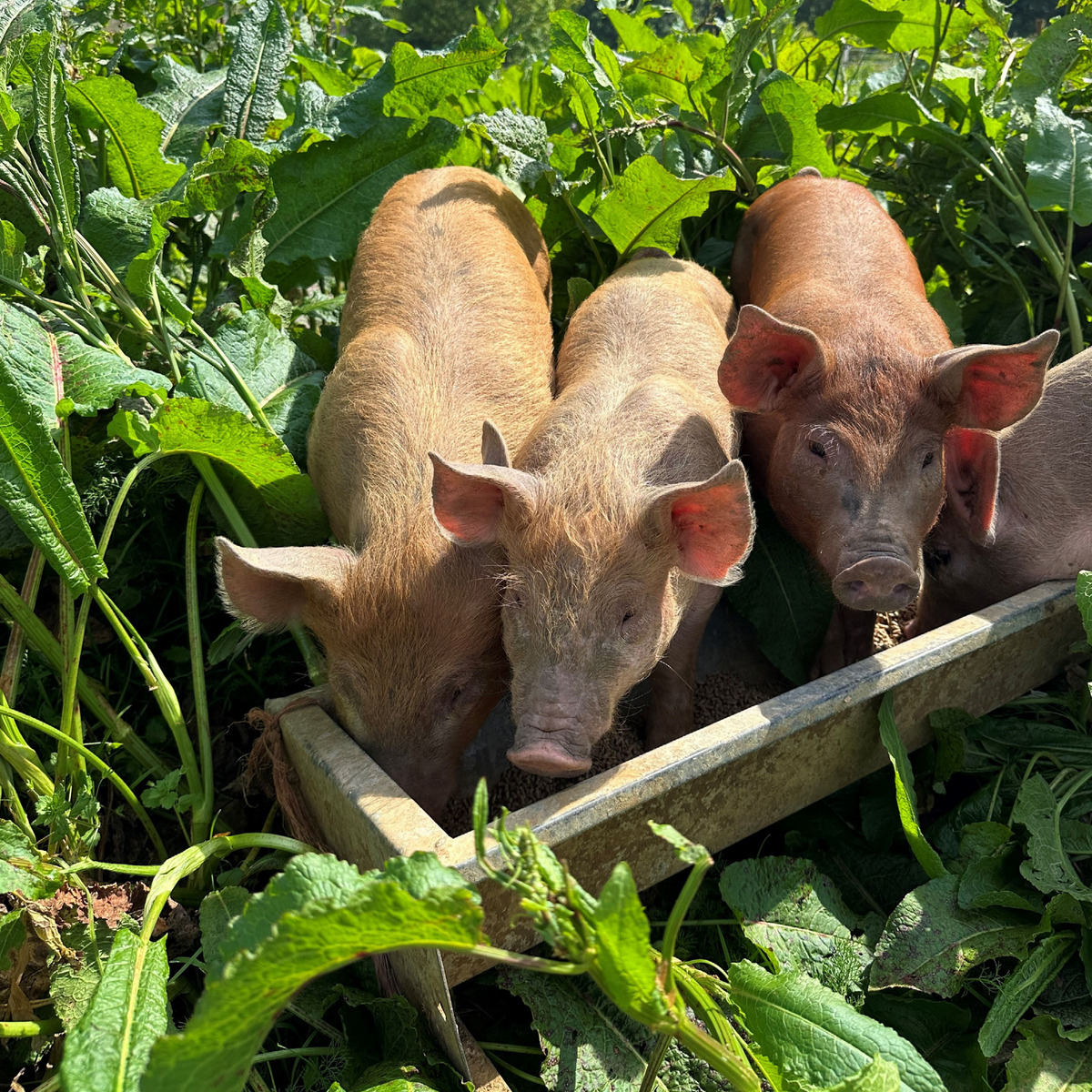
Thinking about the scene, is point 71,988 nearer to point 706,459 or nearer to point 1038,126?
point 706,459

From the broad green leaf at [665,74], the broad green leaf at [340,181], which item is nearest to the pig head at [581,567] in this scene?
the broad green leaf at [340,181]

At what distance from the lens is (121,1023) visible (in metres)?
1.72

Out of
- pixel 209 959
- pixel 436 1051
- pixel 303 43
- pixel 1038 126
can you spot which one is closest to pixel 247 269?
pixel 303 43

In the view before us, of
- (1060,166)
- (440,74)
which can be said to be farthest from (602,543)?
(1060,166)

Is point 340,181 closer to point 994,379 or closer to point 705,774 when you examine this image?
point 994,379

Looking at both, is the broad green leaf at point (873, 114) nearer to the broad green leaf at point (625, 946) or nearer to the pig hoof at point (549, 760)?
the pig hoof at point (549, 760)

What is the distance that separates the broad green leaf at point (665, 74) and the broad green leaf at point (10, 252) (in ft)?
8.53

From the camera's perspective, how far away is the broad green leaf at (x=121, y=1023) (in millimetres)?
1593

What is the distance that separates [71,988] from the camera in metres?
2.10

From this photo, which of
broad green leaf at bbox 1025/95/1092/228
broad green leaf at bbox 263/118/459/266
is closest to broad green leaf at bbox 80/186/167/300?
broad green leaf at bbox 263/118/459/266

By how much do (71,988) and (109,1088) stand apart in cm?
62

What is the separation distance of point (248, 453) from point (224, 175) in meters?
1.16

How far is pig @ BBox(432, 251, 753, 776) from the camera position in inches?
91.7

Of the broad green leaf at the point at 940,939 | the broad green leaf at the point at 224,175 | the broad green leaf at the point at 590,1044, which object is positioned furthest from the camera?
the broad green leaf at the point at 224,175
